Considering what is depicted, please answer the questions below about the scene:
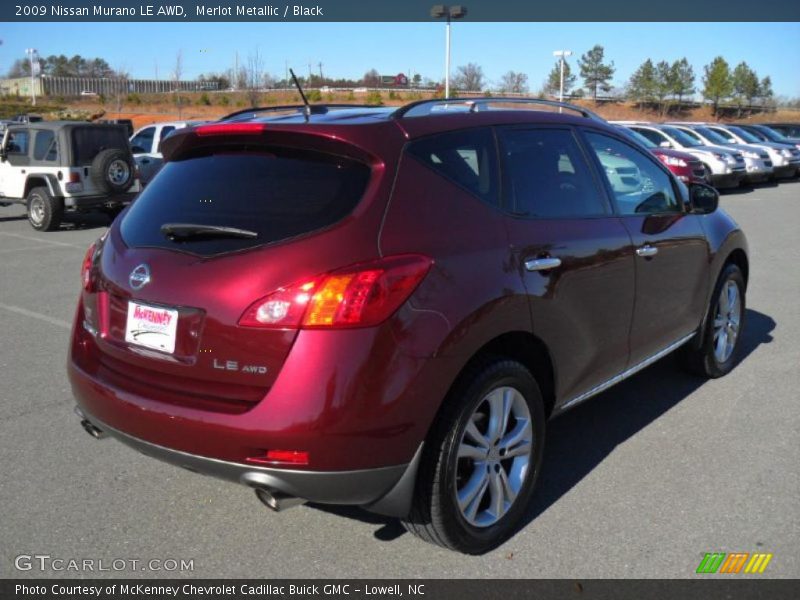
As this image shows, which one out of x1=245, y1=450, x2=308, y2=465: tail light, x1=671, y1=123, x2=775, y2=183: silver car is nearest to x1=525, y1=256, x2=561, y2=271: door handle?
x1=245, y1=450, x2=308, y2=465: tail light

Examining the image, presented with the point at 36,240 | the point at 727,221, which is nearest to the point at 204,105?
the point at 36,240

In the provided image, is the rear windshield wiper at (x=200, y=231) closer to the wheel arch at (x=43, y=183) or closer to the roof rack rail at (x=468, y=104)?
the roof rack rail at (x=468, y=104)

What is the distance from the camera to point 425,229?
297 cm

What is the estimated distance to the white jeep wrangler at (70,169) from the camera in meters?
13.4

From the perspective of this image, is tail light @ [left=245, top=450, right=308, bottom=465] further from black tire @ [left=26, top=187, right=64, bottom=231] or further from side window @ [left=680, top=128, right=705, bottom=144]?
side window @ [left=680, top=128, right=705, bottom=144]

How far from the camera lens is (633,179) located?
455cm

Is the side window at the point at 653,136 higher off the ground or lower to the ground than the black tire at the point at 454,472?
higher

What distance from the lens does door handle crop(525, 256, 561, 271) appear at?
3.32m

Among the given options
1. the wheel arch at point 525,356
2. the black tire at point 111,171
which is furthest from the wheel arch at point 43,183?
the wheel arch at point 525,356

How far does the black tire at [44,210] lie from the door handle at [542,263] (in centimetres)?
1185

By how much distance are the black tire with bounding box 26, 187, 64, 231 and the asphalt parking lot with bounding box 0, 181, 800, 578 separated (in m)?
8.71

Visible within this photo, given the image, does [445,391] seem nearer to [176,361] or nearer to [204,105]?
[176,361]

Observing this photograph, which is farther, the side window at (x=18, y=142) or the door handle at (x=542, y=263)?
the side window at (x=18, y=142)

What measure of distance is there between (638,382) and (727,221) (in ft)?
4.01
